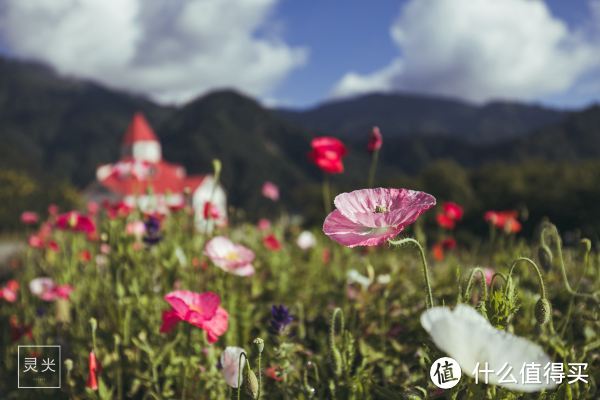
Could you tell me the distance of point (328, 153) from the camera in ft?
7.79

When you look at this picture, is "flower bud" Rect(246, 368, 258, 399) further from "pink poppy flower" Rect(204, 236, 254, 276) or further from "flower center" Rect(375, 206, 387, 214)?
"pink poppy flower" Rect(204, 236, 254, 276)

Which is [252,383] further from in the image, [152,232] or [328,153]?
[152,232]

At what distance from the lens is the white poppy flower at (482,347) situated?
78 cm

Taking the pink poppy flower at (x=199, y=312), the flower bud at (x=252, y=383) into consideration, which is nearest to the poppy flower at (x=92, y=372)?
the pink poppy flower at (x=199, y=312)

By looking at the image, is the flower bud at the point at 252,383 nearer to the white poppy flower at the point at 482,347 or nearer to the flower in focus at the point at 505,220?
the white poppy flower at the point at 482,347

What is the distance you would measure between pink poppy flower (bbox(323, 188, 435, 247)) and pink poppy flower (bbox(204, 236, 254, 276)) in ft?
3.35

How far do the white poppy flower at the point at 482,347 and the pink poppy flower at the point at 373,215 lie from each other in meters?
0.20

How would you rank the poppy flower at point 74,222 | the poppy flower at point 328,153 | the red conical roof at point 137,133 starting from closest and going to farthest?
the poppy flower at point 328,153, the poppy flower at point 74,222, the red conical roof at point 137,133

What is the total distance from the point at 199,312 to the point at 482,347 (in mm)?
960

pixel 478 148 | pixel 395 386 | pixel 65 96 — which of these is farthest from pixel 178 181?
pixel 65 96

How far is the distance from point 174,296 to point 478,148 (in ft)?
412

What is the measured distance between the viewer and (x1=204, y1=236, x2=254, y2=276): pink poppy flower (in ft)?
6.59

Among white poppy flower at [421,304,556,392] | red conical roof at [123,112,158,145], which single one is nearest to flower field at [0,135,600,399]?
white poppy flower at [421,304,556,392]

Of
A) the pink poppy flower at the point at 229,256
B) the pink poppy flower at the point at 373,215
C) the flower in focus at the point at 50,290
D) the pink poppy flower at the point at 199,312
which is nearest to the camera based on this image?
the pink poppy flower at the point at 373,215
